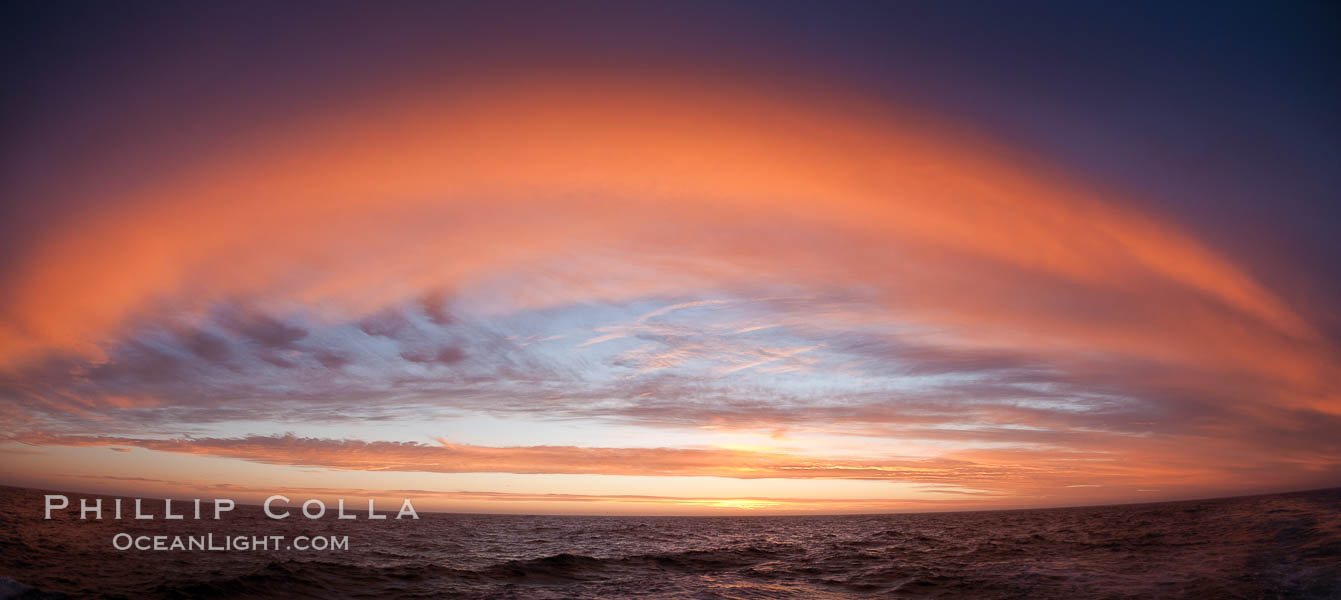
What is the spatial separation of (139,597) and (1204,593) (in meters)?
31.8

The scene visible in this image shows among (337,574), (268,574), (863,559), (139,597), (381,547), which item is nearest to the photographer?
(139,597)

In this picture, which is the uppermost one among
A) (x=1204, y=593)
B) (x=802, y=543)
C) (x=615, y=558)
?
(x=1204, y=593)

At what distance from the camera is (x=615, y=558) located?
3216cm

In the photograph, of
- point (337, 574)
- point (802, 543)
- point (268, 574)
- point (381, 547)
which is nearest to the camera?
point (268, 574)

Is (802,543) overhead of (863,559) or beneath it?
beneath

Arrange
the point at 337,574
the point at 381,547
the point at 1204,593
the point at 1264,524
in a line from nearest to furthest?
1. the point at 1204,593
2. the point at 337,574
3. the point at 1264,524
4. the point at 381,547

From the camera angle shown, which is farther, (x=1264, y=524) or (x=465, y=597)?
(x=1264, y=524)

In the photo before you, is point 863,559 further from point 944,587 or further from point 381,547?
point 381,547

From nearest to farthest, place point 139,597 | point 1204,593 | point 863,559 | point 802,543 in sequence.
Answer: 1. point 1204,593
2. point 139,597
3. point 863,559
4. point 802,543

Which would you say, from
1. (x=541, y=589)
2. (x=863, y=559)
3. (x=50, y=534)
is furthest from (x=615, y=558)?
(x=50, y=534)

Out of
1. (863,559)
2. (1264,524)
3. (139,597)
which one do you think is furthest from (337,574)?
(1264,524)

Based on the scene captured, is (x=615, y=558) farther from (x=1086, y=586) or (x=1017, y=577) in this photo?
(x=1086, y=586)

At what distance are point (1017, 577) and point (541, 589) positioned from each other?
17.7m

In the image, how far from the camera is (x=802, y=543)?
141ft
